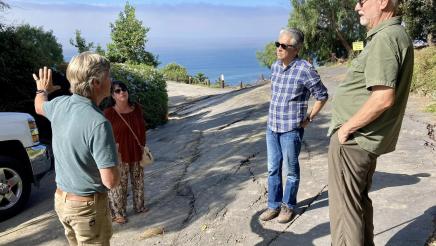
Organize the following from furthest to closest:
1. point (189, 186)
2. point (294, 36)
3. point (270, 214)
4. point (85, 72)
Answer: point (189, 186), point (270, 214), point (294, 36), point (85, 72)

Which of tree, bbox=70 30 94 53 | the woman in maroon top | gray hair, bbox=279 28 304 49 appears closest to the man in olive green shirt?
gray hair, bbox=279 28 304 49

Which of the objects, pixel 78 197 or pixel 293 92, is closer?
pixel 78 197

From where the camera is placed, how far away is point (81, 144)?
274 centimetres

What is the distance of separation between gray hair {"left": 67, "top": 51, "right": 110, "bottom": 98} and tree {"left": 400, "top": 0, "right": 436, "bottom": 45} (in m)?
20.6

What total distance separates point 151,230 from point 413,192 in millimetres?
2949

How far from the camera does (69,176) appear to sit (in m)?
2.87

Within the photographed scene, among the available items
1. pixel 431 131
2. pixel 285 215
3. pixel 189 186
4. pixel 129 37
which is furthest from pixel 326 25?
pixel 285 215

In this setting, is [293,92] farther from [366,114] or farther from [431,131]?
[431,131]

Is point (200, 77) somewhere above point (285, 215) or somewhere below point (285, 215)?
below

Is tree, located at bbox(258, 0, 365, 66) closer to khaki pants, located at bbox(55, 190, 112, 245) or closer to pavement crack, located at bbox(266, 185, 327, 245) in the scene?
pavement crack, located at bbox(266, 185, 327, 245)

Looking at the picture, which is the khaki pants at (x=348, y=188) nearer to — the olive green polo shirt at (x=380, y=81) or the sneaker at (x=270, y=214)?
the olive green polo shirt at (x=380, y=81)

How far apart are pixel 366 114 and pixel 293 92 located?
1415 mm

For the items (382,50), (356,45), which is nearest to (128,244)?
(382,50)

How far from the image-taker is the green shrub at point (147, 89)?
11981mm
